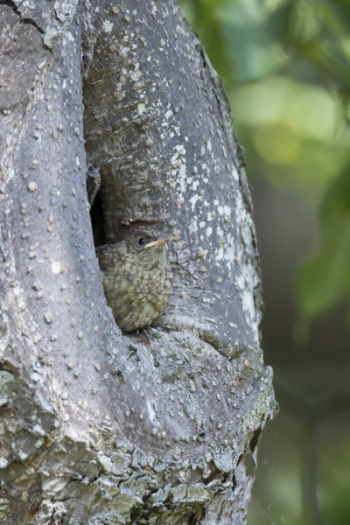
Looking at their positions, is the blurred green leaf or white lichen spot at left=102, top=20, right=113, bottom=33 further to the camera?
the blurred green leaf

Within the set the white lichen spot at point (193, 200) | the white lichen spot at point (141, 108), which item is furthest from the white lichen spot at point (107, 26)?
the white lichen spot at point (193, 200)

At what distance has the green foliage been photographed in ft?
10.8

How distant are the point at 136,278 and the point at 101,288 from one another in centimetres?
52

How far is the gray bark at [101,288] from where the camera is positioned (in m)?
2.17

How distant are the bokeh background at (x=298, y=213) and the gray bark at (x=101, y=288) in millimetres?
492

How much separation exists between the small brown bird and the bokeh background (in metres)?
0.74

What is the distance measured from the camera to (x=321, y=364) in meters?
6.42

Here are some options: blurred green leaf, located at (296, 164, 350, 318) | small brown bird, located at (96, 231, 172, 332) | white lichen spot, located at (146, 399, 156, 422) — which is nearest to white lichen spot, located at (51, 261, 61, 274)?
white lichen spot, located at (146, 399, 156, 422)

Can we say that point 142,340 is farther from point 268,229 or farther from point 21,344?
point 268,229

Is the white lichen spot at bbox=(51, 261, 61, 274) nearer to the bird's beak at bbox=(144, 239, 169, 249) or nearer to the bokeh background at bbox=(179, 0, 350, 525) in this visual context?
the bird's beak at bbox=(144, 239, 169, 249)

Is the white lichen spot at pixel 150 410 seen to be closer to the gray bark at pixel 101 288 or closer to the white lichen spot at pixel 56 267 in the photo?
the gray bark at pixel 101 288

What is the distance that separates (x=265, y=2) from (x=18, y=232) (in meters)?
1.68

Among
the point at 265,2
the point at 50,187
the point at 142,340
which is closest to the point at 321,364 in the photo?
the point at 265,2

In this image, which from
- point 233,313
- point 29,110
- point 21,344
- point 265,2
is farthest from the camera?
point 265,2
